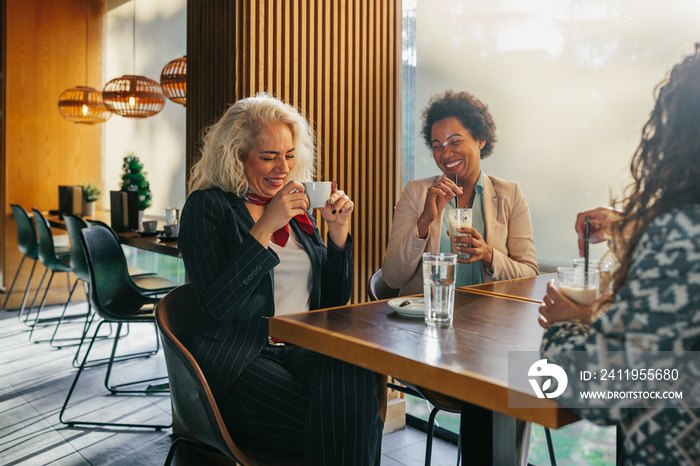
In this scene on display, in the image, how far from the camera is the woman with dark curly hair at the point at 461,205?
2.38 meters

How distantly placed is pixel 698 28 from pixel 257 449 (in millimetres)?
2256

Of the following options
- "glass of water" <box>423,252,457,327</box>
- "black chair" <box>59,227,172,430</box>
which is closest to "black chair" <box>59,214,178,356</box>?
"black chair" <box>59,227,172,430</box>

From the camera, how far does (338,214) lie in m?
2.05

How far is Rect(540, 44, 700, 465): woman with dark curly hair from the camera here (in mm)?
939

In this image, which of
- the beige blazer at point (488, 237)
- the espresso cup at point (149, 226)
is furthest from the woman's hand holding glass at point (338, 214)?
the espresso cup at point (149, 226)

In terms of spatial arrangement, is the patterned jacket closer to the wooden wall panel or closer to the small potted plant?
the small potted plant

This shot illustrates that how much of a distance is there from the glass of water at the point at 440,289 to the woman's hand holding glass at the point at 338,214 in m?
0.60

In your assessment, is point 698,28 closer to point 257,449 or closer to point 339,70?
point 339,70

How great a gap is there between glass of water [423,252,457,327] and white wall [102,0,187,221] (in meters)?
4.93

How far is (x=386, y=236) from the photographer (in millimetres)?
3340

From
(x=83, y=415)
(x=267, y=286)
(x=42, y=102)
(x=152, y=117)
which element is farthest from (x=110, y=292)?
(x=42, y=102)

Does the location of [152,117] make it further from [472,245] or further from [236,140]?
[472,245]
